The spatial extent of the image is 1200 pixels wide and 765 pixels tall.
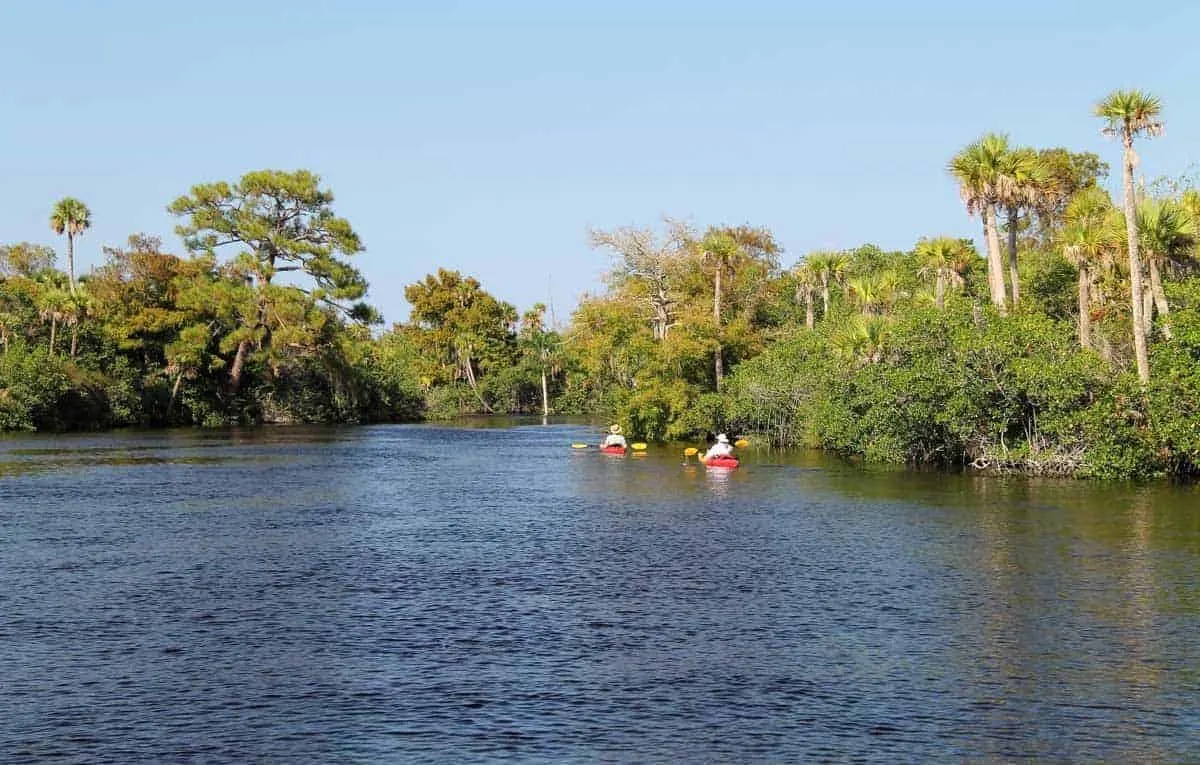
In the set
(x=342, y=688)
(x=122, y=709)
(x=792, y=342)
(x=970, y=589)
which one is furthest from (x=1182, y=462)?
(x=122, y=709)

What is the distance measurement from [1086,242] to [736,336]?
2139 centimetres

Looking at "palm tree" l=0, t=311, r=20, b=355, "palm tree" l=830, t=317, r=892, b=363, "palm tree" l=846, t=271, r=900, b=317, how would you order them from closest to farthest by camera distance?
"palm tree" l=830, t=317, r=892, b=363 → "palm tree" l=846, t=271, r=900, b=317 → "palm tree" l=0, t=311, r=20, b=355

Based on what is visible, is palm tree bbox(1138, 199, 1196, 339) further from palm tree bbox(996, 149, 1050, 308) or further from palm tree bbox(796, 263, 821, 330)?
palm tree bbox(796, 263, 821, 330)

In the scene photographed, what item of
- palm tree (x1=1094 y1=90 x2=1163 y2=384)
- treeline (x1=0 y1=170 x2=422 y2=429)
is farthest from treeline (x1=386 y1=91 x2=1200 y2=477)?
treeline (x1=0 y1=170 x2=422 y2=429)

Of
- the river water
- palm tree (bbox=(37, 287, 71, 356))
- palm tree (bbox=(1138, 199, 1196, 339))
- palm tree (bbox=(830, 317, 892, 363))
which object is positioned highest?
palm tree (bbox=(37, 287, 71, 356))

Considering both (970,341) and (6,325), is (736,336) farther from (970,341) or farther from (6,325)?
A: (6,325)

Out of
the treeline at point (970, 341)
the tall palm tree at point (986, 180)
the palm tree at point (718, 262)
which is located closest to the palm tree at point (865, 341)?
the treeline at point (970, 341)

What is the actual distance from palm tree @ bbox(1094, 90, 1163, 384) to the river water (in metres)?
4.60

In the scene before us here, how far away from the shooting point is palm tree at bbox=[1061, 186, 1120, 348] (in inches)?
1516

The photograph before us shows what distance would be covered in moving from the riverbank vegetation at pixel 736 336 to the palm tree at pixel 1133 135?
6 cm

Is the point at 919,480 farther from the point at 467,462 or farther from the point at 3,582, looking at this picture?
the point at 3,582

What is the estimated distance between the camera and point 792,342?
5469cm

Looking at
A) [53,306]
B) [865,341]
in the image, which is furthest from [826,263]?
[53,306]

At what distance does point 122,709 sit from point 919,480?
89.8ft
